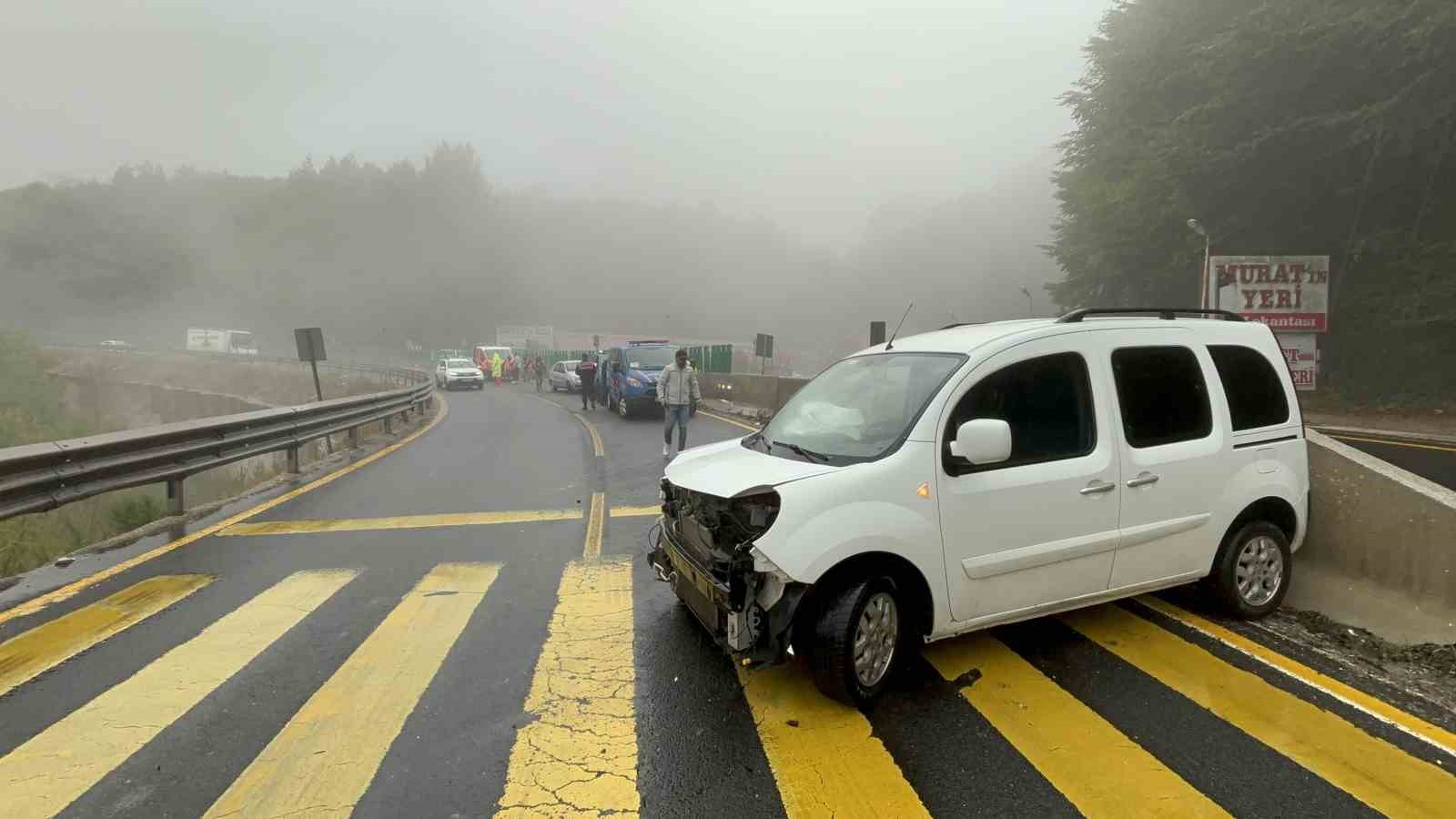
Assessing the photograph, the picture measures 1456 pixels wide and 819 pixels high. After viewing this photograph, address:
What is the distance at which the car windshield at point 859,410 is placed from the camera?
3793mm

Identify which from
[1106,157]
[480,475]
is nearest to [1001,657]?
[480,475]

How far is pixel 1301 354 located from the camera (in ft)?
69.8

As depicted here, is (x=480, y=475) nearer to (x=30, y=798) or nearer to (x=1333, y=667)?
(x=30, y=798)

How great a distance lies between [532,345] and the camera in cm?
7875

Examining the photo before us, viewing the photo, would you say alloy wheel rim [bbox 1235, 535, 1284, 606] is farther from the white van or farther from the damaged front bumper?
the damaged front bumper

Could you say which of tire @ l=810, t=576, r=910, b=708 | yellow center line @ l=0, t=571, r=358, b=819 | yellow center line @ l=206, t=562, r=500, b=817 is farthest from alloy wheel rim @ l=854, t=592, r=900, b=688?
yellow center line @ l=0, t=571, r=358, b=819

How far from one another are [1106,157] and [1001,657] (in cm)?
3067

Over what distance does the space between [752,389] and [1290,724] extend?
1856cm

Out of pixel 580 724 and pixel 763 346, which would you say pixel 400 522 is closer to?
pixel 580 724

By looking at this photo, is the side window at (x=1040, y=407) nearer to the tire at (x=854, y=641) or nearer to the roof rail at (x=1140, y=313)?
the roof rail at (x=1140, y=313)

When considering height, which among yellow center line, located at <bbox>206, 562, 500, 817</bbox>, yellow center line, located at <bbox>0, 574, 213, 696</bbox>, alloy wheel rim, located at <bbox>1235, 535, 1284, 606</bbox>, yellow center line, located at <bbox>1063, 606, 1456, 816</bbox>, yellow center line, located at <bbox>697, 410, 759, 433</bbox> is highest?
alloy wheel rim, located at <bbox>1235, 535, 1284, 606</bbox>

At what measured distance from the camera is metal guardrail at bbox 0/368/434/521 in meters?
5.84

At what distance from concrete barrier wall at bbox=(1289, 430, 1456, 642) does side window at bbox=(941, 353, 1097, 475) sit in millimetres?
2164

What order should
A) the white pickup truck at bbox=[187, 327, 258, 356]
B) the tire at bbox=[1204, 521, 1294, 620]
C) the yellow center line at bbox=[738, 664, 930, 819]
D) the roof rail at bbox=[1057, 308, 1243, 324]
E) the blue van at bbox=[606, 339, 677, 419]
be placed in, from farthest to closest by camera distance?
1. the white pickup truck at bbox=[187, 327, 258, 356]
2. the blue van at bbox=[606, 339, 677, 419]
3. the tire at bbox=[1204, 521, 1294, 620]
4. the roof rail at bbox=[1057, 308, 1243, 324]
5. the yellow center line at bbox=[738, 664, 930, 819]
